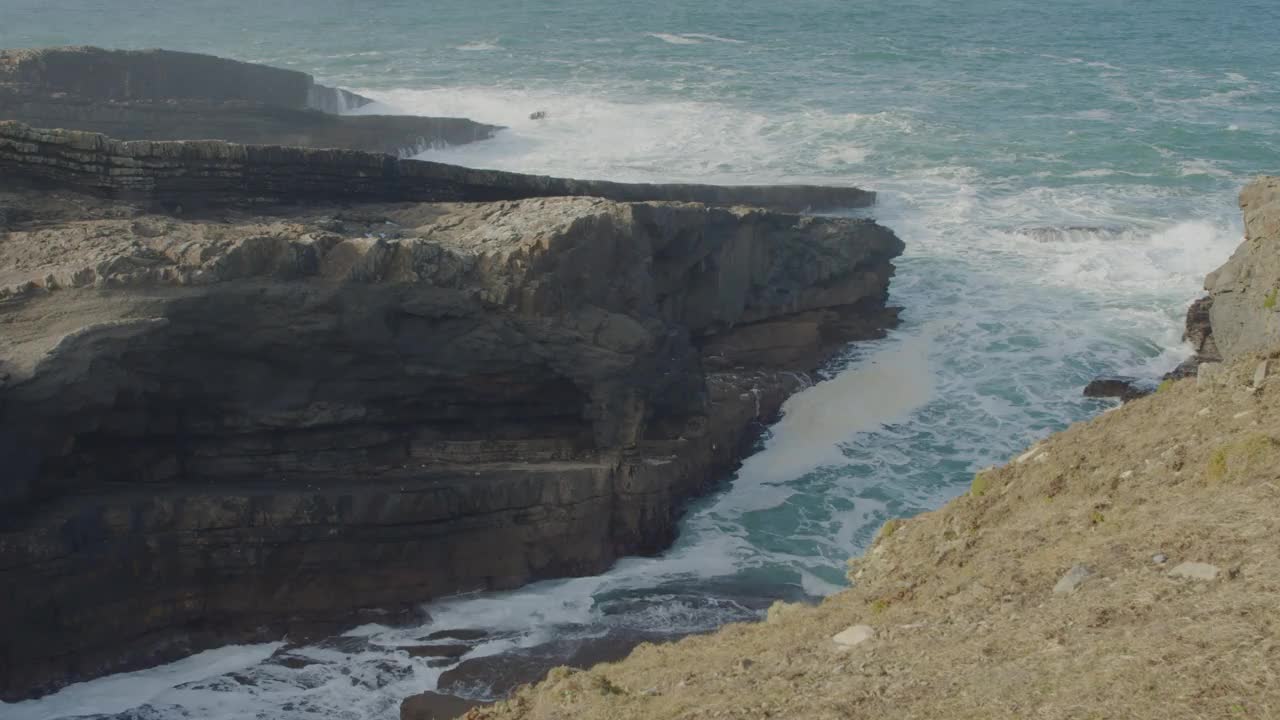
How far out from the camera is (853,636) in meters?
8.18

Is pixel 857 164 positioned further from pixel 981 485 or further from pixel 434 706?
pixel 434 706

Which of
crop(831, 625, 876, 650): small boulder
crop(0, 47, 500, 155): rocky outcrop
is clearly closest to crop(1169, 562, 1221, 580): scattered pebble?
crop(831, 625, 876, 650): small boulder

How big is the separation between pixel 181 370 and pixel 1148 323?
52.7 feet

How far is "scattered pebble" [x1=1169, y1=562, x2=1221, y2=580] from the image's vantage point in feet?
23.9

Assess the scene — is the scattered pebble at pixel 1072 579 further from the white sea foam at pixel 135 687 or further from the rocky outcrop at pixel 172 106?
the rocky outcrop at pixel 172 106

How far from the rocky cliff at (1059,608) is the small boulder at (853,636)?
1 centimetres

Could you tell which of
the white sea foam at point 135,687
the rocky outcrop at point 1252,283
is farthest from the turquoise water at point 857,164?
the rocky outcrop at point 1252,283

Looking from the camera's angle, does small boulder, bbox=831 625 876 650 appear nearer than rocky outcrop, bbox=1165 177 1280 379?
Yes

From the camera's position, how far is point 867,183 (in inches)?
1217

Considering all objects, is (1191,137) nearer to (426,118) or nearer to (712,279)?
(426,118)

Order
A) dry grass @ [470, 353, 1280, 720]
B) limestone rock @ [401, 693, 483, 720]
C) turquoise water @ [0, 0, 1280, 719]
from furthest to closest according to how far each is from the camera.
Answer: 1. turquoise water @ [0, 0, 1280, 719]
2. limestone rock @ [401, 693, 483, 720]
3. dry grass @ [470, 353, 1280, 720]

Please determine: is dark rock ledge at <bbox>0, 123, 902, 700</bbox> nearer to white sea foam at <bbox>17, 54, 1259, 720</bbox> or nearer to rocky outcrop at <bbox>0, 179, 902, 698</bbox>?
rocky outcrop at <bbox>0, 179, 902, 698</bbox>

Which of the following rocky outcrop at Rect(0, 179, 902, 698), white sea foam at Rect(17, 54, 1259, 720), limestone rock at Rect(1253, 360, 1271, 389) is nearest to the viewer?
limestone rock at Rect(1253, 360, 1271, 389)

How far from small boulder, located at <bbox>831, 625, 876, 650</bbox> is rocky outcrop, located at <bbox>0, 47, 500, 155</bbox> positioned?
2222cm
